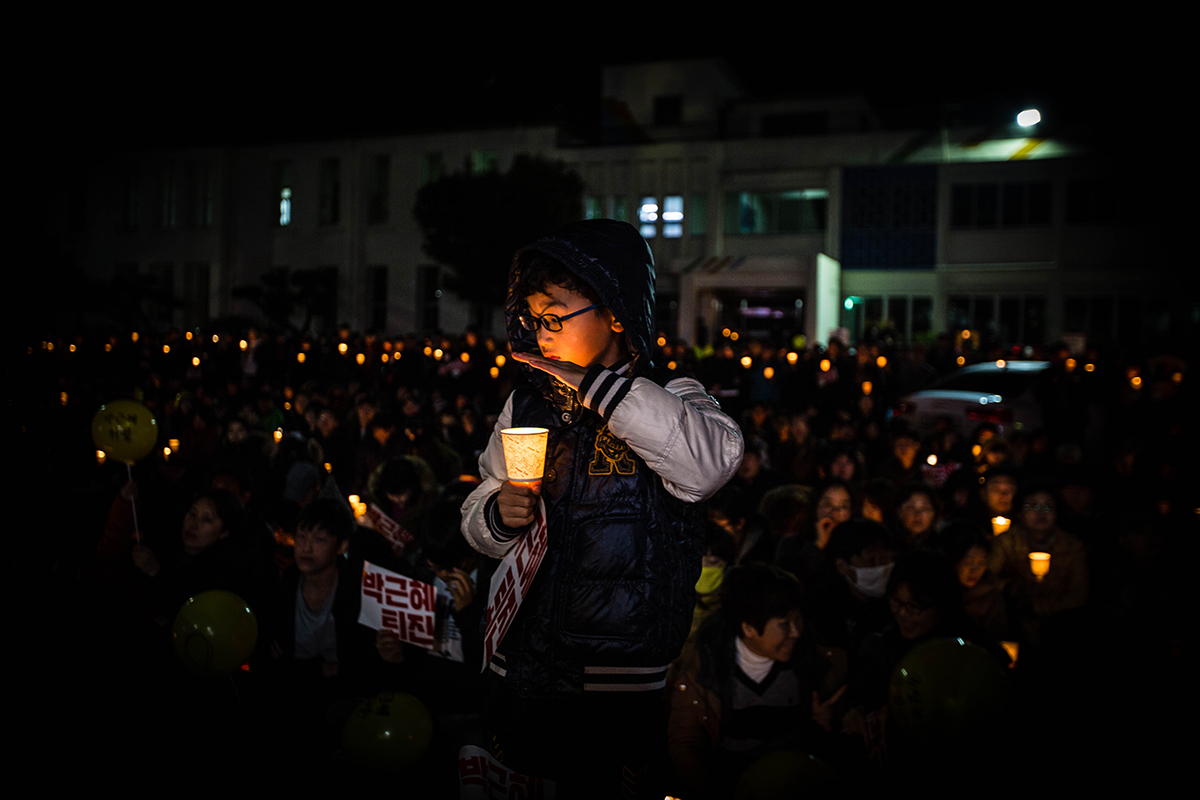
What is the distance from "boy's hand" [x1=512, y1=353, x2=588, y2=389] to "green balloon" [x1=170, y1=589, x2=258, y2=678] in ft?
8.29

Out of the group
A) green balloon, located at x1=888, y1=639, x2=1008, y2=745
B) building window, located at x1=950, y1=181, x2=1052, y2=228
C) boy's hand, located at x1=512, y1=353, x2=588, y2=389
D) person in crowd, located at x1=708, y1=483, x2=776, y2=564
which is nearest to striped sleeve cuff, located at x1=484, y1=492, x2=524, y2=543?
boy's hand, located at x1=512, y1=353, x2=588, y2=389

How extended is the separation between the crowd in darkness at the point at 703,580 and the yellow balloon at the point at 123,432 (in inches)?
15.3

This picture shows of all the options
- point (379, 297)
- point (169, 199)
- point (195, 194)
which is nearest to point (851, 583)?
point (379, 297)

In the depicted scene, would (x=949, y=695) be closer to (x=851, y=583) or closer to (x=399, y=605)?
(x=851, y=583)

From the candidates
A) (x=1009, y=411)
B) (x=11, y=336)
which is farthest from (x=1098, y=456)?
(x=11, y=336)

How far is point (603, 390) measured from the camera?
2.02 m

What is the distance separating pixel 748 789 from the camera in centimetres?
275

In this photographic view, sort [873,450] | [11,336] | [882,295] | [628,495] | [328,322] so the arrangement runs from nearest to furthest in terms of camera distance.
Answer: [628,495] < [11,336] < [873,450] < [882,295] < [328,322]

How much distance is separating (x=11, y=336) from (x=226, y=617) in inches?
147

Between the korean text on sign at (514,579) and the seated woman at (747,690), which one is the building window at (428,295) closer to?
the seated woman at (747,690)

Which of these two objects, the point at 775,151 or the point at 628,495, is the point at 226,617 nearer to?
the point at 628,495

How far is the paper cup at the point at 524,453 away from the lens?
211 centimetres

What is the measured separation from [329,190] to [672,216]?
1402 cm

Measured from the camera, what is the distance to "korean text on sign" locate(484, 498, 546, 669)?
2.20m
